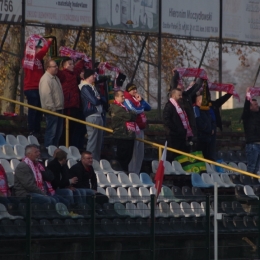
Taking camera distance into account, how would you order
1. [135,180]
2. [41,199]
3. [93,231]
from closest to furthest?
[93,231] → [41,199] → [135,180]

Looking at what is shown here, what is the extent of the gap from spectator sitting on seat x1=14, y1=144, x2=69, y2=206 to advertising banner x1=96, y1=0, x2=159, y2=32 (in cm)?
770

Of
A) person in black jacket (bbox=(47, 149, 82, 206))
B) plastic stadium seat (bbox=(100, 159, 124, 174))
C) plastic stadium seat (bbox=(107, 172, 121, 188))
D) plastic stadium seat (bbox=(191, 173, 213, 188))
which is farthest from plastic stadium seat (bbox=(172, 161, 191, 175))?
person in black jacket (bbox=(47, 149, 82, 206))

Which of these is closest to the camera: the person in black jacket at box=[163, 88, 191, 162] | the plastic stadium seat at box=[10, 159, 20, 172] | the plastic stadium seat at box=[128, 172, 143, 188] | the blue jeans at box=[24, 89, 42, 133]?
the plastic stadium seat at box=[10, 159, 20, 172]

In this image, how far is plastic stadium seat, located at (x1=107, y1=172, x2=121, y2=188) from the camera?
54.1 feet

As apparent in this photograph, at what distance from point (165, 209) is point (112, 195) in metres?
1.05

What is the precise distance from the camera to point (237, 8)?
2469 cm

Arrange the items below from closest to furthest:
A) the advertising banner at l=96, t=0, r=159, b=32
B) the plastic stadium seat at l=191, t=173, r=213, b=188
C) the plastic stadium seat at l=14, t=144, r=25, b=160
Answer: the plastic stadium seat at l=14, t=144, r=25, b=160
the plastic stadium seat at l=191, t=173, r=213, b=188
the advertising banner at l=96, t=0, r=159, b=32

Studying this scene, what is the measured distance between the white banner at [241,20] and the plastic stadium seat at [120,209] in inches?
418

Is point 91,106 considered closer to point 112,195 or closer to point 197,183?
point 197,183

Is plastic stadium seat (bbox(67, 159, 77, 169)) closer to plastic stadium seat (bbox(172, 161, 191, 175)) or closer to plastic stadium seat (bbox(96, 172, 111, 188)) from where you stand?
plastic stadium seat (bbox(96, 172, 111, 188))

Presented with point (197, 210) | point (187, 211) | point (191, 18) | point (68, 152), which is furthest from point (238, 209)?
point (191, 18)

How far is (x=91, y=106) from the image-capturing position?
57.6 feet

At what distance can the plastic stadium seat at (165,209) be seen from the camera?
1442 cm

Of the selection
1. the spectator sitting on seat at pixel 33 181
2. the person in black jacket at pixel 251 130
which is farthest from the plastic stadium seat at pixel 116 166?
the person in black jacket at pixel 251 130
